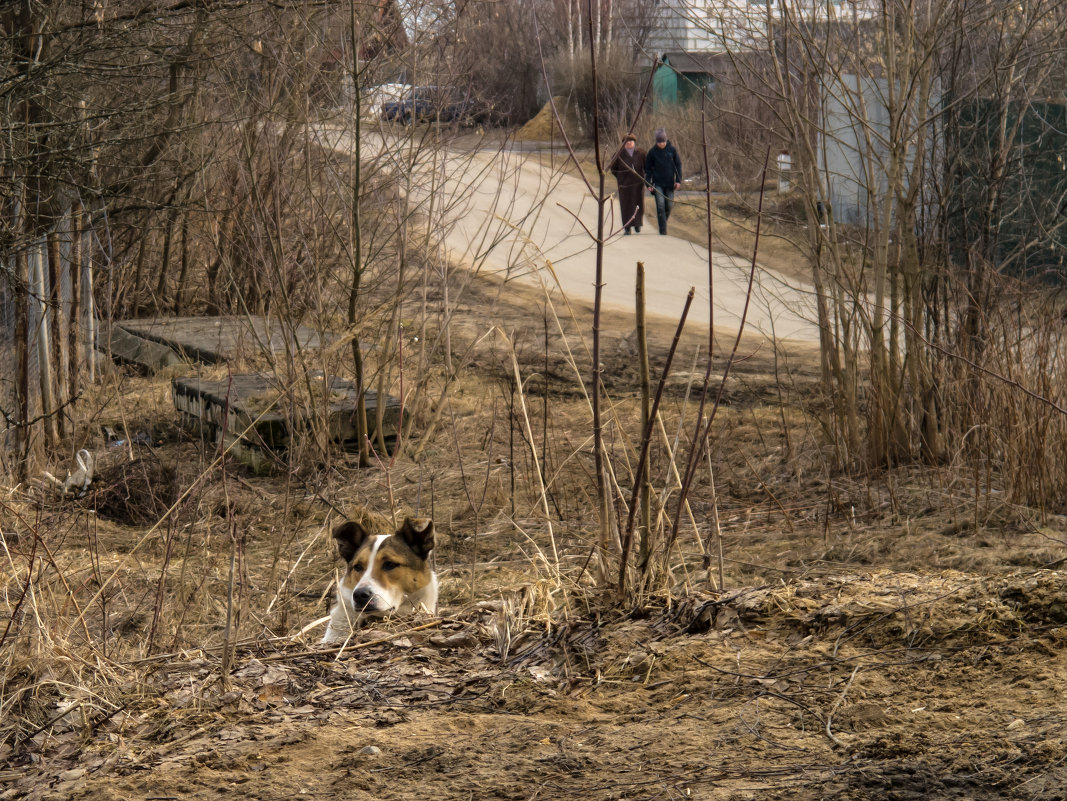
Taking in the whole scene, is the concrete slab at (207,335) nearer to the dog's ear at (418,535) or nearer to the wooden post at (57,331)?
the wooden post at (57,331)

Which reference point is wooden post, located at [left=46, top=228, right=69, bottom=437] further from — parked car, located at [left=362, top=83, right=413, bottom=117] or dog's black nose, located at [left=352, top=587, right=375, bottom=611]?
dog's black nose, located at [left=352, top=587, right=375, bottom=611]

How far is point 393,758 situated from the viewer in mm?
3178

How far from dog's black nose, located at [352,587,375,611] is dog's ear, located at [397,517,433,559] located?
1.41 ft

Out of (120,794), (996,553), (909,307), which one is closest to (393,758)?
(120,794)

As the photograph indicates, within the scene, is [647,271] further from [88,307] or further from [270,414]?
[270,414]

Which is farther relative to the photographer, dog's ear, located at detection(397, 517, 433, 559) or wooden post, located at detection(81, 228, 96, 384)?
wooden post, located at detection(81, 228, 96, 384)

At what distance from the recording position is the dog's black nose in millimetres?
4777

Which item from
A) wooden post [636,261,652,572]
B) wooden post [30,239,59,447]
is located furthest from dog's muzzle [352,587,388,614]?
wooden post [30,239,59,447]

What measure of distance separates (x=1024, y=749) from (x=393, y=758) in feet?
5.38

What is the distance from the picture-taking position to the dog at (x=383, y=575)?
4812 mm

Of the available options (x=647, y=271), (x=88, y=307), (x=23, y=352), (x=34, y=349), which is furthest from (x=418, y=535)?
(x=647, y=271)

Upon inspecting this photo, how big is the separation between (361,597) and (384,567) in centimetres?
22

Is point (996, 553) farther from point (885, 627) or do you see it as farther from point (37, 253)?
point (37, 253)

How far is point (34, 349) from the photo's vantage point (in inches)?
378
